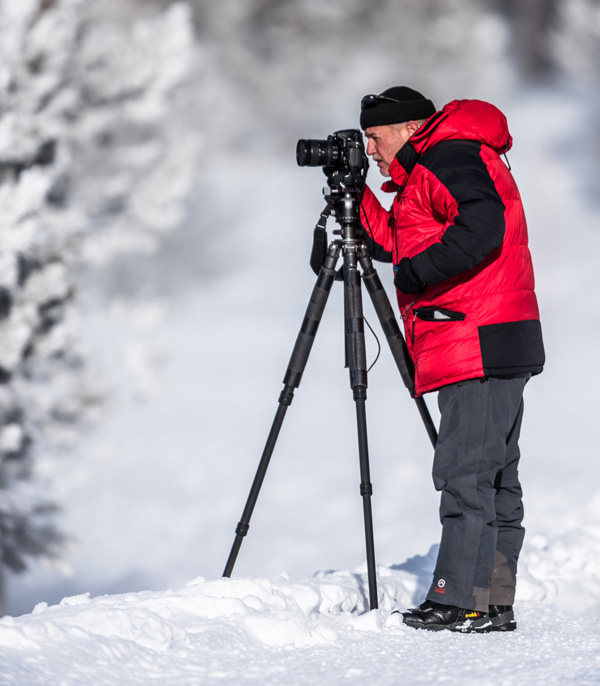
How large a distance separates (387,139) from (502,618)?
1.53m

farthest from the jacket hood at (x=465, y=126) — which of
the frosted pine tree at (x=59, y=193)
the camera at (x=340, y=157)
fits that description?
the frosted pine tree at (x=59, y=193)

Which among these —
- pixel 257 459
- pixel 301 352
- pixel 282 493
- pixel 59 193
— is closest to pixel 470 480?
pixel 301 352

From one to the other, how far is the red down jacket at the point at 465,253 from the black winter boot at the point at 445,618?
637mm

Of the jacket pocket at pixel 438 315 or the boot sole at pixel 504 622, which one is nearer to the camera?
the jacket pocket at pixel 438 315

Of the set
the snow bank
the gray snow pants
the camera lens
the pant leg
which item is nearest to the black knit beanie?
the camera lens

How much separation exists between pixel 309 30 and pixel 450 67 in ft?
12.0

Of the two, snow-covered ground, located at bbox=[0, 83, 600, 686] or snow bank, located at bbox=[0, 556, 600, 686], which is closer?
snow bank, located at bbox=[0, 556, 600, 686]

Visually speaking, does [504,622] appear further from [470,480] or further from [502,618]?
[470,480]

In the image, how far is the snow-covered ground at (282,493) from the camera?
206 centimetres

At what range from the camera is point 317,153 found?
258 centimetres

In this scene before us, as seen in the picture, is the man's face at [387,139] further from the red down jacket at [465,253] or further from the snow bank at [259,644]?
the snow bank at [259,644]

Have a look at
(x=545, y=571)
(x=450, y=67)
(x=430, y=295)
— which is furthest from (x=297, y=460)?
(x=450, y=67)

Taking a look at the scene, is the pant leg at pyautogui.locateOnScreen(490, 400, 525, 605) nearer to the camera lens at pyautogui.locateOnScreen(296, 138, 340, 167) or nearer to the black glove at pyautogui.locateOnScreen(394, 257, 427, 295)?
the black glove at pyautogui.locateOnScreen(394, 257, 427, 295)

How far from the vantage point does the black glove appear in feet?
7.87
